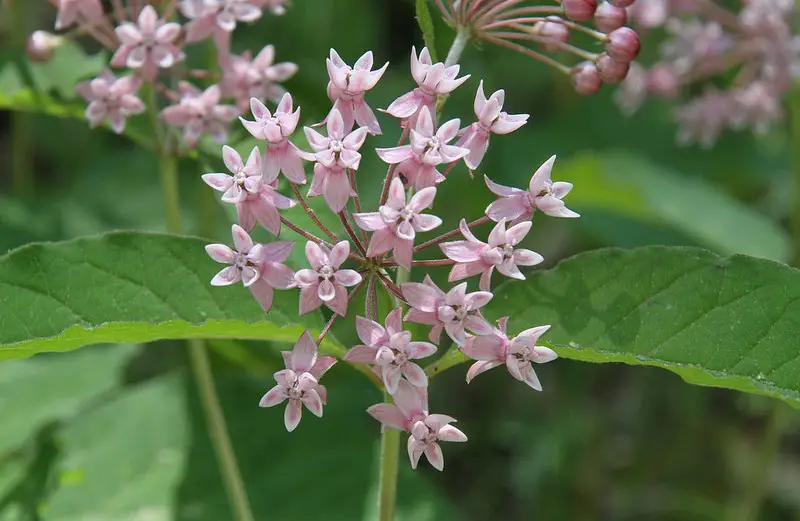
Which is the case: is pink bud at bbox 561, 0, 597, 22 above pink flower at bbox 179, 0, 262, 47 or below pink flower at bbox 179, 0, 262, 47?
above

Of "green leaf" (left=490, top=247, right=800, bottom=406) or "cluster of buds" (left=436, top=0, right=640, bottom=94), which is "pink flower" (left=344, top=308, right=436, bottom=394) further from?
"cluster of buds" (left=436, top=0, right=640, bottom=94)

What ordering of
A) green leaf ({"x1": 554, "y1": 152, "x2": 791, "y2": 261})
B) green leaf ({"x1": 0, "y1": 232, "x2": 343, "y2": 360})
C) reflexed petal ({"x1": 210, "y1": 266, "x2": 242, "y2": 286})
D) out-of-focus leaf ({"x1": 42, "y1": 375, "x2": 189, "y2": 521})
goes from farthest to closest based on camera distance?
green leaf ({"x1": 554, "y1": 152, "x2": 791, "y2": 261}) < out-of-focus leaf ({"x1": 42, "y1": 375, "x2": 189, "y2": 521}) < green leaf ({"x1": 0, "y1": 232, "x2": 343, "y2": 360}) < reflexed petal ({"x1": 210, "y1": 266, "x2": 242, "y2": 286})

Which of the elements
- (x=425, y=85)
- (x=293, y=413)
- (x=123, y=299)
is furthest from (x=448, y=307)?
(x=123, y=299)

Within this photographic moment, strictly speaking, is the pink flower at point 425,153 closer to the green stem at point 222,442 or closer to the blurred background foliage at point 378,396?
the blurred background foliage at point 378,396

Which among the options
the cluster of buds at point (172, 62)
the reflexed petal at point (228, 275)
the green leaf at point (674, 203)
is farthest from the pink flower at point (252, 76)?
the green leaf at point (674, 203)

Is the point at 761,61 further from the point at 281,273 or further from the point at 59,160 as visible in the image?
the point at 59,160

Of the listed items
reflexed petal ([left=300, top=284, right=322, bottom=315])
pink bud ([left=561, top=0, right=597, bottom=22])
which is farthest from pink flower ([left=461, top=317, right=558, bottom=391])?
pink bud ([left=561, top=0, right=597, bottom=22])
